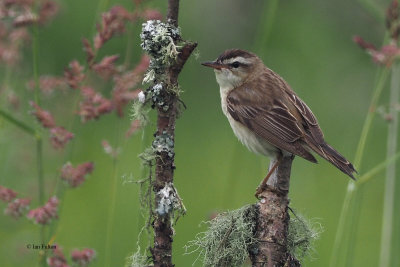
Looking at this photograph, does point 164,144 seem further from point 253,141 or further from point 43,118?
point 253,141

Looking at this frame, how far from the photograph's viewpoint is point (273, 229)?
3.72 metres

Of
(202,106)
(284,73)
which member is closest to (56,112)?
(202,106)

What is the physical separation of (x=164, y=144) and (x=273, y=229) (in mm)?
705

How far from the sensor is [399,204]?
6441 mm

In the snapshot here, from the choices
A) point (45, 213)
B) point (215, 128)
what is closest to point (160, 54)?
point (45, 213)

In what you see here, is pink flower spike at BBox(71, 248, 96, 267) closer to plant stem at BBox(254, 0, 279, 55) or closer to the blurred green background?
plant stem at BBox(254, 0, 279, 55)

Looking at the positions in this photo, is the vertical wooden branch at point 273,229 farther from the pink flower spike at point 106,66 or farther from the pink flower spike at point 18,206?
the pink flower spike at point 18,206

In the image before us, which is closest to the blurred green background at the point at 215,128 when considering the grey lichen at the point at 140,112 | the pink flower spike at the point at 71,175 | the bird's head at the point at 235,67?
the bird's head at the point at 235,67

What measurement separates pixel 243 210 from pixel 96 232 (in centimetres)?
353

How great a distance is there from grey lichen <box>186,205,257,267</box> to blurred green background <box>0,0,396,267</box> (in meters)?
2.72

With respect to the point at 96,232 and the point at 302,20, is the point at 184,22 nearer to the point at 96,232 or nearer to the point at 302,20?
the point at 302,20

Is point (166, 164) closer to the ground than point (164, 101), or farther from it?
closer to the ground

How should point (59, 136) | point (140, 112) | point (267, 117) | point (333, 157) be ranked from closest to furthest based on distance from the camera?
point (140, 112) → point (59, 136) → point (333, 157) → point (267, 117)

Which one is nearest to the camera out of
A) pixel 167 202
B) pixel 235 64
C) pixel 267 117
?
pixel 167 202
